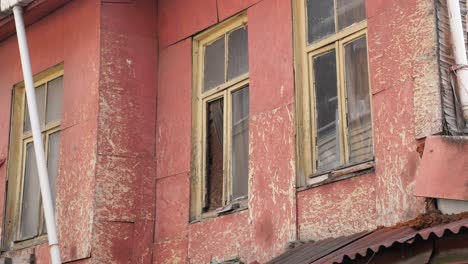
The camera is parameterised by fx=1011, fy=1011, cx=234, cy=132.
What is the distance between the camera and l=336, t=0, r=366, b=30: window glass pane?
806cm

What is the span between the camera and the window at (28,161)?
1040 cm

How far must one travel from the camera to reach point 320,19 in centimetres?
846

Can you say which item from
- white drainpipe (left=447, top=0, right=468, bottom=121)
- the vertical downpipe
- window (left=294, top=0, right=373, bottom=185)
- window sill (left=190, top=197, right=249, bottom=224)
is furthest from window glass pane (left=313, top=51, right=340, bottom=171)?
the vertical downpipe

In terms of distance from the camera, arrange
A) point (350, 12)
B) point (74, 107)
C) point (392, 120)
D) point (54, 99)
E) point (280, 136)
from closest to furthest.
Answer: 1. point (392, 120)
2. point (350, 12)
3. point (280, 136)
4. point (74, 107)
5. point (54, 99)

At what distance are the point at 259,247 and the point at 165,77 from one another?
7.82ft

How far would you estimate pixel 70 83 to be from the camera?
10.1 m

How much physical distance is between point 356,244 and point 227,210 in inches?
82.3

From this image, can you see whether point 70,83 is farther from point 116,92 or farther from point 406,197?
point 406,197

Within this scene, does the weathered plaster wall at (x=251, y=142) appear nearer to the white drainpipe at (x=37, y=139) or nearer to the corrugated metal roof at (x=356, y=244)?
the corrugated metal roof at (x=356, y=244)

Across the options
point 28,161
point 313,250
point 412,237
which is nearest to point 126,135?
point 28,161

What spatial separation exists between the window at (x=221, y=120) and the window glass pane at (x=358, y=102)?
4.16 ft

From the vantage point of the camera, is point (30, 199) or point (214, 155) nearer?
point (214, 155)

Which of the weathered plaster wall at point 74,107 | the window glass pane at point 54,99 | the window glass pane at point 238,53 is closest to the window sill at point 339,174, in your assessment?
the window glass pane at point 238,53

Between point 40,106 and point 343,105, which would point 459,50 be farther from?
point 40,106
